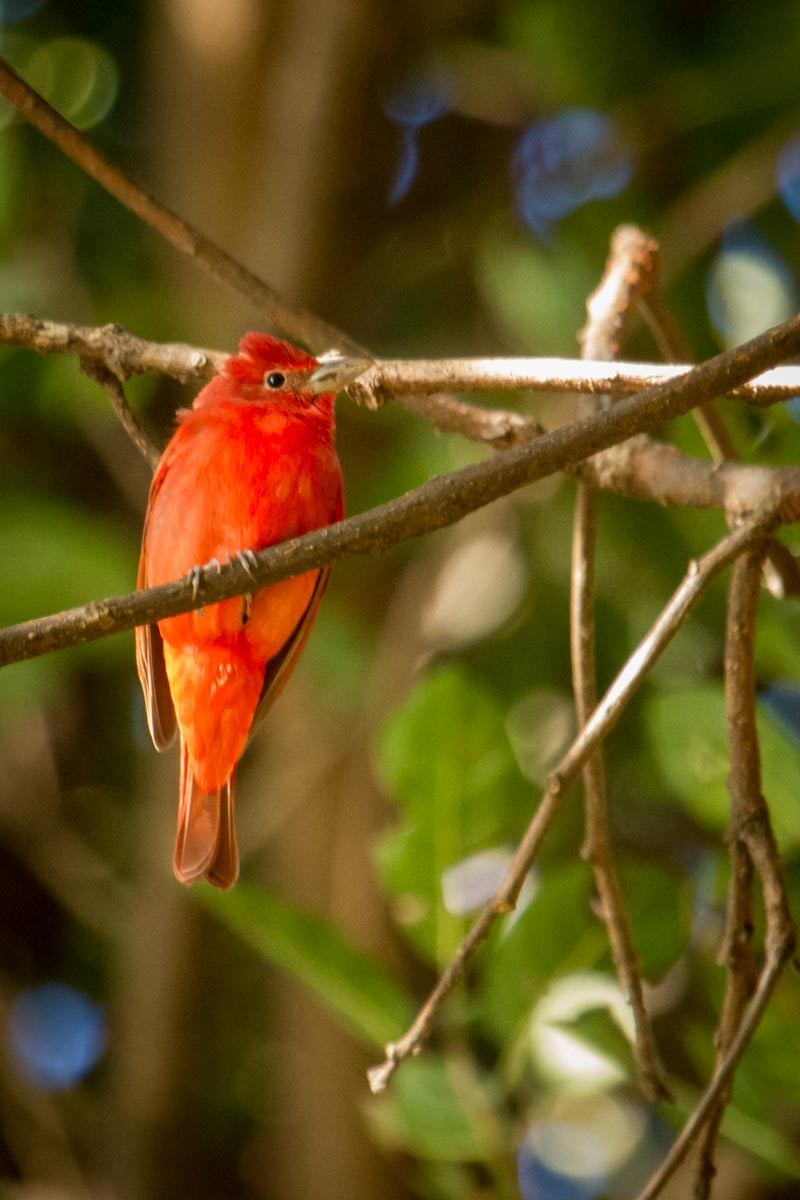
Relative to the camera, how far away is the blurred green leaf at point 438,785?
8.34 feet

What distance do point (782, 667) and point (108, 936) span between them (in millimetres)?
2349

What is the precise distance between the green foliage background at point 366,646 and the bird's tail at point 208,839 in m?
0.07

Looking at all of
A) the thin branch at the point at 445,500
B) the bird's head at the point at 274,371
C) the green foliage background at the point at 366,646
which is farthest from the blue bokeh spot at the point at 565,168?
the thin branch at the point at 445,500

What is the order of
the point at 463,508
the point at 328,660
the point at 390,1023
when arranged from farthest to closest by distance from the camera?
the point at 328,660 → the point at 390,1023 → the point at 463,508

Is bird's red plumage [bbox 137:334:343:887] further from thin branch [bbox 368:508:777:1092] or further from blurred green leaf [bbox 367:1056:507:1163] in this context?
thin branch [bbox 368:508:777:1092]

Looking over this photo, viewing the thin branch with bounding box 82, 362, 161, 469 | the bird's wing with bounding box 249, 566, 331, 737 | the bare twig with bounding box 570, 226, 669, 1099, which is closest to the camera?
the bare twig with bounding box 570, 226, 669, 1099

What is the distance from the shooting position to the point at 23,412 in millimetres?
3826

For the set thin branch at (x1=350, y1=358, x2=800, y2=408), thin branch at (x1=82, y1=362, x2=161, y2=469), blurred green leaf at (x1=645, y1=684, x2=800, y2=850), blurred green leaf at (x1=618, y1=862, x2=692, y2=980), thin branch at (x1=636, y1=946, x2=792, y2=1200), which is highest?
thin branch at (x1=82, y1=362, x2=161, y2=469)

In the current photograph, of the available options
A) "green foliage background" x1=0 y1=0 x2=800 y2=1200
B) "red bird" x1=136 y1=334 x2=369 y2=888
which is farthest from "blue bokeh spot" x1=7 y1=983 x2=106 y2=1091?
"red bird" x1=136 y1=334 x2=369 y2=888

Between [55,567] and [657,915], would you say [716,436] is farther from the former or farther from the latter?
[55,567]

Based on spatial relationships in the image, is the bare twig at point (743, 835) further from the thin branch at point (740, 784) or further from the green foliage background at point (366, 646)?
the green foliage background at point (366, 646)

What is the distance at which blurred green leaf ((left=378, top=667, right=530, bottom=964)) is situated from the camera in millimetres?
2543

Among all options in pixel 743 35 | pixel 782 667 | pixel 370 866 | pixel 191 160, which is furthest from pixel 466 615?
pixel 743 35

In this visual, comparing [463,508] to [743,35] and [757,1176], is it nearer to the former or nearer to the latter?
[757,1176]
